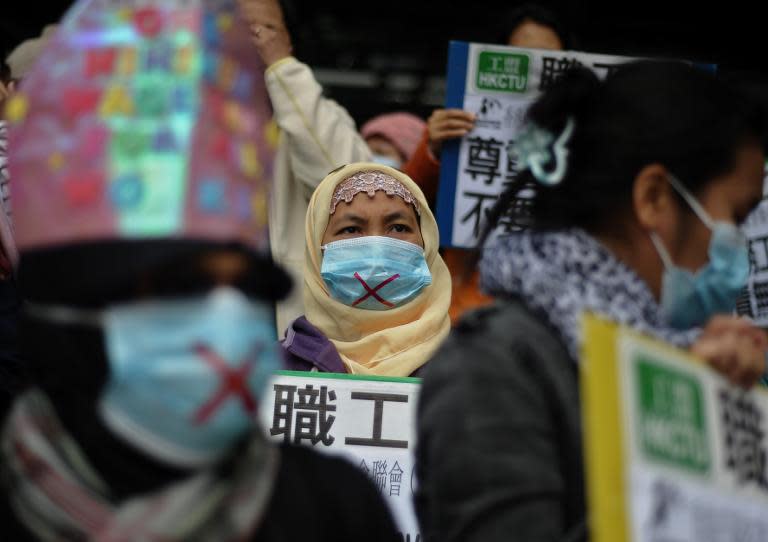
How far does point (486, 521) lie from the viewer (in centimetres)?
197

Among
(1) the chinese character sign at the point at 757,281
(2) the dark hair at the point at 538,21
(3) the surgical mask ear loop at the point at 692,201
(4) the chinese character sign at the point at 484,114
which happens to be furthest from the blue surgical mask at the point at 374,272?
(3) the surgical mask ear loop at the point at 692,201

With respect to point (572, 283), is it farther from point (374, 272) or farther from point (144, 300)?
point (374, 272)

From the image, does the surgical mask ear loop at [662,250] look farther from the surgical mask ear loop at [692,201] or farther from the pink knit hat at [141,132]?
the pink knit hat at [141,132]

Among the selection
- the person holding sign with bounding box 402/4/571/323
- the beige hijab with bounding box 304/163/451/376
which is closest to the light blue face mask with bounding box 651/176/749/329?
the person holding sign with bounding box 402/4/571/323

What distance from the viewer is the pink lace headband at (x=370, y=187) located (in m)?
4.30

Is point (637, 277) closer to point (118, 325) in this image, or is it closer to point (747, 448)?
point (747, 448)

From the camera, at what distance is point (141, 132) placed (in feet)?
6.02

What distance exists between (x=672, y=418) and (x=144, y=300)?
842mm

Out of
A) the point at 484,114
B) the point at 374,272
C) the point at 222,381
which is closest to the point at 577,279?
the point at 222,381

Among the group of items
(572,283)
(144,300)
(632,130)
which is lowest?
(572,283)

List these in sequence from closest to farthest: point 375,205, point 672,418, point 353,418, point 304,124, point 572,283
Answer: point 672,418, point 572,283, point 353,418, point 375,205, point 304,124

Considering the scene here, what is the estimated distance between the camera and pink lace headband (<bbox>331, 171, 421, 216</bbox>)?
430 centimetres

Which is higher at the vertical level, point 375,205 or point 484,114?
point 484,114

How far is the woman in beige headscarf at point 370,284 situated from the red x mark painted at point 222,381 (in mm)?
2243
